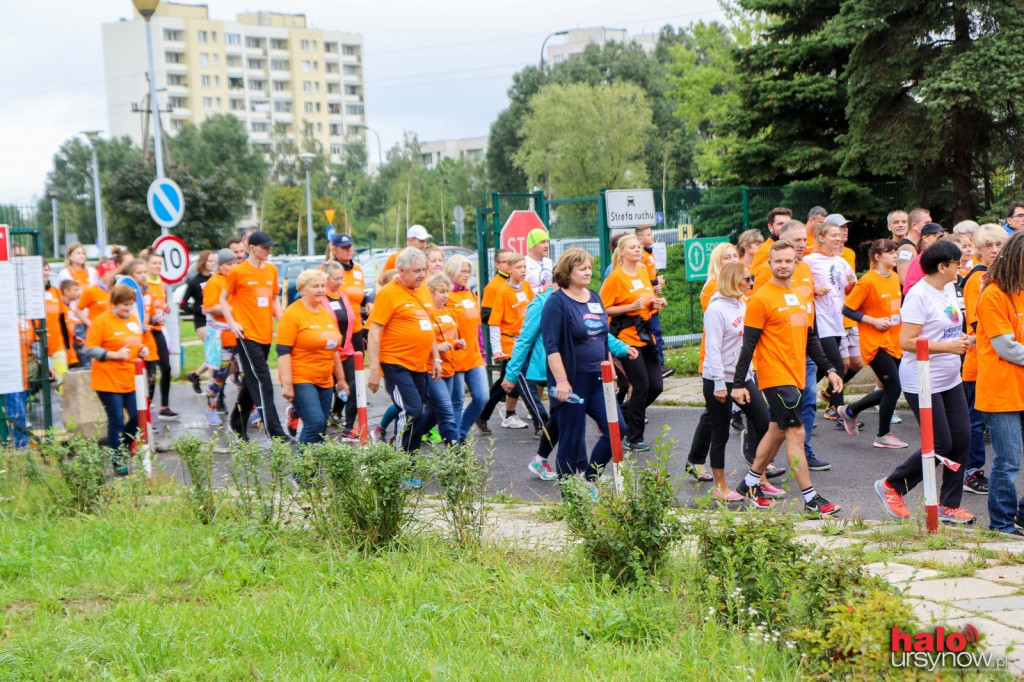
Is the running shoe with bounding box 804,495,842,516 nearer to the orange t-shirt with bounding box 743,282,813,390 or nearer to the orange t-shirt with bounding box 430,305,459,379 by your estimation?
the orange t-shirt with bounding box 743,282,813,390

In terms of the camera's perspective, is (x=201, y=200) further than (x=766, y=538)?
Yes

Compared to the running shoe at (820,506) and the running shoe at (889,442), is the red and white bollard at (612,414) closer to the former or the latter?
the running shoe at (820,506)

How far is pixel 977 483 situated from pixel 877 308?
85.9 inches

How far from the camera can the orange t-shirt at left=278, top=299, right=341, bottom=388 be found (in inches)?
314

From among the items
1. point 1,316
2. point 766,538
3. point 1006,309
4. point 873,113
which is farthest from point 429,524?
point 873,113

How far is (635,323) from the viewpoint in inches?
356

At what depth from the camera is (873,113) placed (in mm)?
18375

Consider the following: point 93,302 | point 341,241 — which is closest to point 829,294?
point 341,241

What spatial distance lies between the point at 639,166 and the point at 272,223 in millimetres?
25703

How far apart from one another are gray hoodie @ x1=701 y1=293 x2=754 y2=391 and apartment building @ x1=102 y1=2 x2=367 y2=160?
319 feet

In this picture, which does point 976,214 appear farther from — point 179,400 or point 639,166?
point 639,166

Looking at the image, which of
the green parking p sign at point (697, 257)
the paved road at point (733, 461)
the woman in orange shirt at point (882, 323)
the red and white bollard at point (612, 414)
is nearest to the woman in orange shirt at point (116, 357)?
the paved road at point (733, 461)

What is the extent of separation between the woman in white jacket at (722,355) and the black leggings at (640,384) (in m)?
1.58

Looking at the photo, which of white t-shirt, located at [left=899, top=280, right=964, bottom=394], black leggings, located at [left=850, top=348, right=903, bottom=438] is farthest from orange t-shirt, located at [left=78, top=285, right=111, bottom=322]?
white t-shirt, located at [left=899, top=280, right=964, bottom=394]
